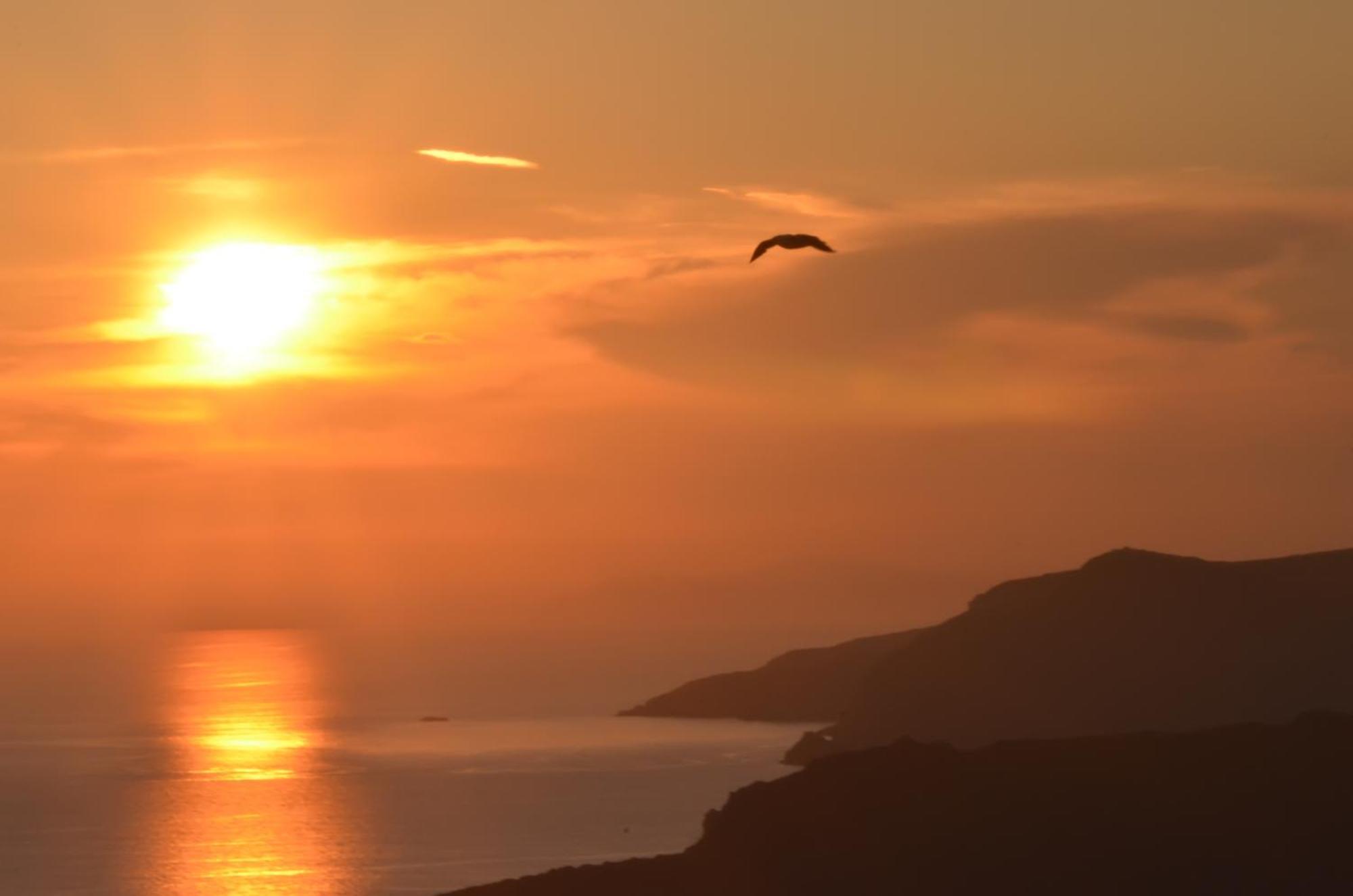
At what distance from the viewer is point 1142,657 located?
178 m

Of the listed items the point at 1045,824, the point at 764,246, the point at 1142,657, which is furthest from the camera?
the point at 1142,657

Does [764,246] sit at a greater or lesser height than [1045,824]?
greater

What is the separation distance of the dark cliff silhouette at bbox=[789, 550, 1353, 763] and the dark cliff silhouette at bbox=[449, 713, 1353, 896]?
7836cm

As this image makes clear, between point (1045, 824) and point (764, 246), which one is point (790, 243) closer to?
point (764, 246)

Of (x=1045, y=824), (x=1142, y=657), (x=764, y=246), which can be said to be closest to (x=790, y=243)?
(x=764, y=246)

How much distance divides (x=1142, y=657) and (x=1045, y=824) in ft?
329

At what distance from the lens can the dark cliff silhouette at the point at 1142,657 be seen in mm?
168000

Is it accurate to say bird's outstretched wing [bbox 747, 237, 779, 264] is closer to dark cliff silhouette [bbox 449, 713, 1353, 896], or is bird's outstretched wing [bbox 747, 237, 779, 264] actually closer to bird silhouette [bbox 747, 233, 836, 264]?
bird silhouette [bbox 747, 233, 836, 264]

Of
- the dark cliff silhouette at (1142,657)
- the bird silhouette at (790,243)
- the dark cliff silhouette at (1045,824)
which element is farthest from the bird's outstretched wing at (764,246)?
the dark cliff silhouette at (1142,657)

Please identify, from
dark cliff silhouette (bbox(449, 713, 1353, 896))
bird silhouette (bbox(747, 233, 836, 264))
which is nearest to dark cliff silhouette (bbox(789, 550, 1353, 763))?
dark cliff silhouette (bbox(449, 713, 1353, 896))

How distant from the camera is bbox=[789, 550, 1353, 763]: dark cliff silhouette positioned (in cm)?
16800

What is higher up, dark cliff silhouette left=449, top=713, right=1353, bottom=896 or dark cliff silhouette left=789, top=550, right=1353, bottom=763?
dark cliff silhouette left=789, top=550, right=1353, bottom=763

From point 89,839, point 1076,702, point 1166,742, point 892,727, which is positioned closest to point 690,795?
point 892,727

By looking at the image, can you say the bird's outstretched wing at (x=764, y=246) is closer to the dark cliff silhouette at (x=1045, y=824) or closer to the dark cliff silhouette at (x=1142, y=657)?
the dark cliff silhouette at (x=1045, y=824)
